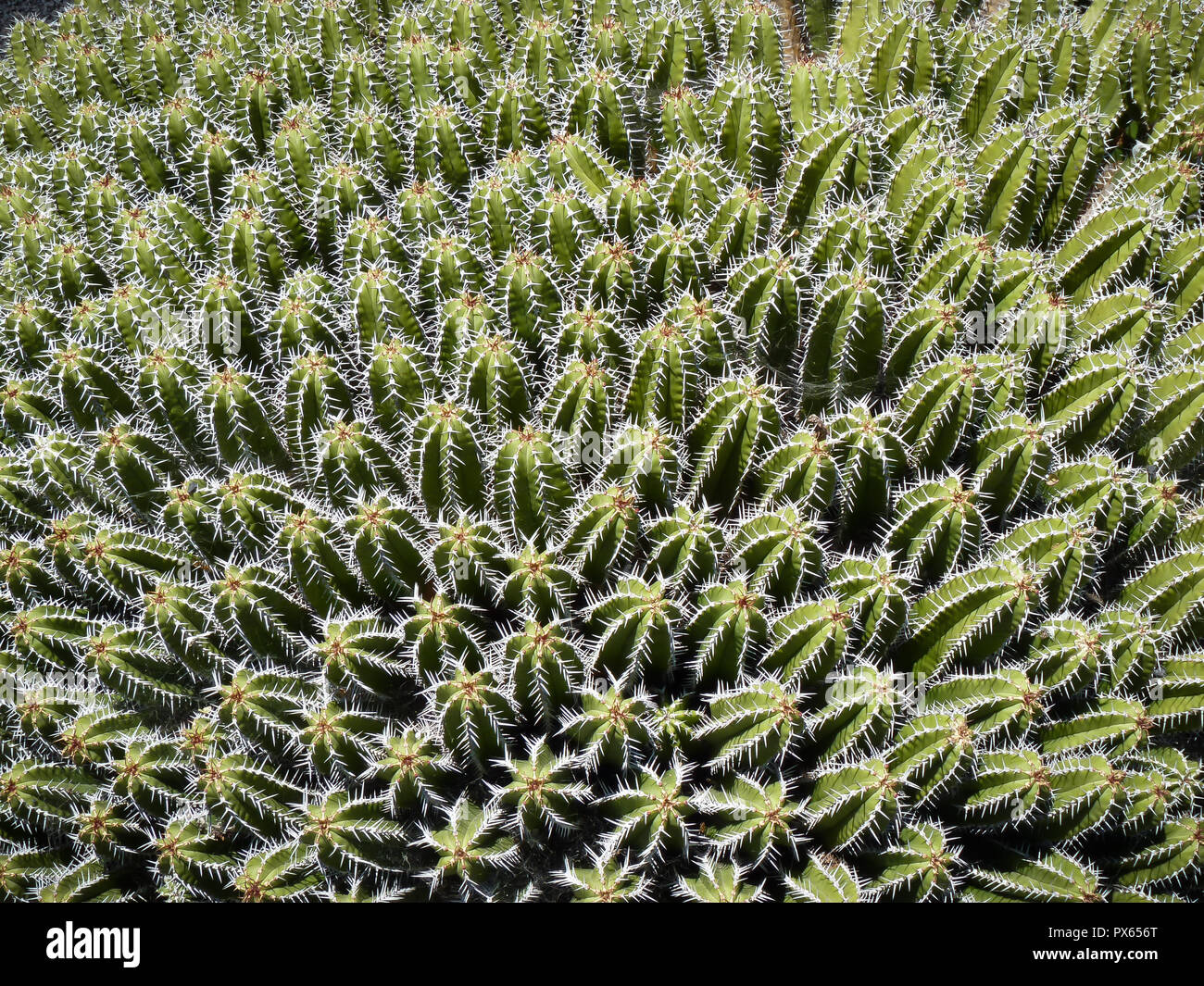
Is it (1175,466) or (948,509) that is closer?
(948,509)

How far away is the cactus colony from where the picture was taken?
9.18ft

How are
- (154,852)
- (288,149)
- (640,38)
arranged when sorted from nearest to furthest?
(154,852) < (288,149) < (640,38)

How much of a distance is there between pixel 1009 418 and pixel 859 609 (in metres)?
0.88

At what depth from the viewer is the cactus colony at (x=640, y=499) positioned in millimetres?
2799

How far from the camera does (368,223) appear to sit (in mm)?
3738

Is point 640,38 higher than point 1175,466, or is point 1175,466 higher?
point 640,38

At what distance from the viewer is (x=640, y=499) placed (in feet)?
10.2

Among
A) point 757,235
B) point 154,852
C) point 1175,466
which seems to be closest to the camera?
point 154,852

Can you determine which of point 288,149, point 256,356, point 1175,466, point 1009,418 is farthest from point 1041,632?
point 288,149

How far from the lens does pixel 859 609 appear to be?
2.87 metres

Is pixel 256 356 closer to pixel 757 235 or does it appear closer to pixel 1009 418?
pixel 757 235
